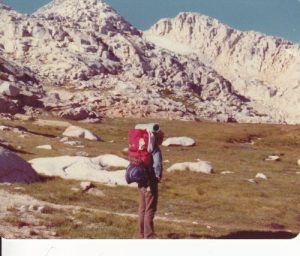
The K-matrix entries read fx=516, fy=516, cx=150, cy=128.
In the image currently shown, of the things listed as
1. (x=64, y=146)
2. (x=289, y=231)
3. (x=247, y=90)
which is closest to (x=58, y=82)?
(x=64, y=146)

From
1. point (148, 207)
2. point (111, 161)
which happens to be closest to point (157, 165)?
point (148, 207)

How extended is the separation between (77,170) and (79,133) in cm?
181

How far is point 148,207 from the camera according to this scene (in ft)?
47.2

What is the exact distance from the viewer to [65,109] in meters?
25.4

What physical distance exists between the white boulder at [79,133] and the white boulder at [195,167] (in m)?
4.12

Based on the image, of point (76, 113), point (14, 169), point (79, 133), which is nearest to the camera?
point (14, 169)

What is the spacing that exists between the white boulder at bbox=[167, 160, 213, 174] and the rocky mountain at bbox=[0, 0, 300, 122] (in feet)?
12.5

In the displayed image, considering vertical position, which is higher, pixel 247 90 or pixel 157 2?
pixel 247 90

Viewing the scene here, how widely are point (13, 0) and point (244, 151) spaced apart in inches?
557

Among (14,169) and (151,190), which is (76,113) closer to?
(14,169)

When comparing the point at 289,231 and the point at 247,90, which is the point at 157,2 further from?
the point at 247,90

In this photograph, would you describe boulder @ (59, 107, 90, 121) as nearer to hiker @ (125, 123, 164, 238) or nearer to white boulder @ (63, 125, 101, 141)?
white boulder @ (63, 125, 101, 141)

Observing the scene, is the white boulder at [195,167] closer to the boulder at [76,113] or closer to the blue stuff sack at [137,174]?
the boulder at [76,113]
